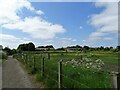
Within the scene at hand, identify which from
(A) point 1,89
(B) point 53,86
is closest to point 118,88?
(B) point 53,86

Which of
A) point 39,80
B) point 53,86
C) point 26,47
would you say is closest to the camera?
point 53,86

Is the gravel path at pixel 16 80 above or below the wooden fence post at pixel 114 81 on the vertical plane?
below

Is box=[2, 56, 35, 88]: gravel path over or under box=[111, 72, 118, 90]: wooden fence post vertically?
under

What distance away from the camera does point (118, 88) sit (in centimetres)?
395

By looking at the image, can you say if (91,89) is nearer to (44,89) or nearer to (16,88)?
(44,89)

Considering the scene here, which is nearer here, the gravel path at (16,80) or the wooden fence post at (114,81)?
the wooden fence post at (114,81)

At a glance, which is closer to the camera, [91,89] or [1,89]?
[91,89]

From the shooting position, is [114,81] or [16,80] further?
[16,80]

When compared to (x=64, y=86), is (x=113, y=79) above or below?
above

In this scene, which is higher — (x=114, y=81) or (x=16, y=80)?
(x=114, y=81)

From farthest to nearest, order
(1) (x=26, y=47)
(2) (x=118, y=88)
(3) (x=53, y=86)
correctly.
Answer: (1) (x=26, y=47) < (3) (x=53, y=86) < (2) (x=118, y=88)

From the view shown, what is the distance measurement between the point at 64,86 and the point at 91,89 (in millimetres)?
1123

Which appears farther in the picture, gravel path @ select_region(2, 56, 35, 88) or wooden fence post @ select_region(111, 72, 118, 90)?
gravel path @ select_region(2, 56, 35, 88)

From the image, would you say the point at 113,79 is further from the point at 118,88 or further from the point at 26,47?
the point at 26,47
